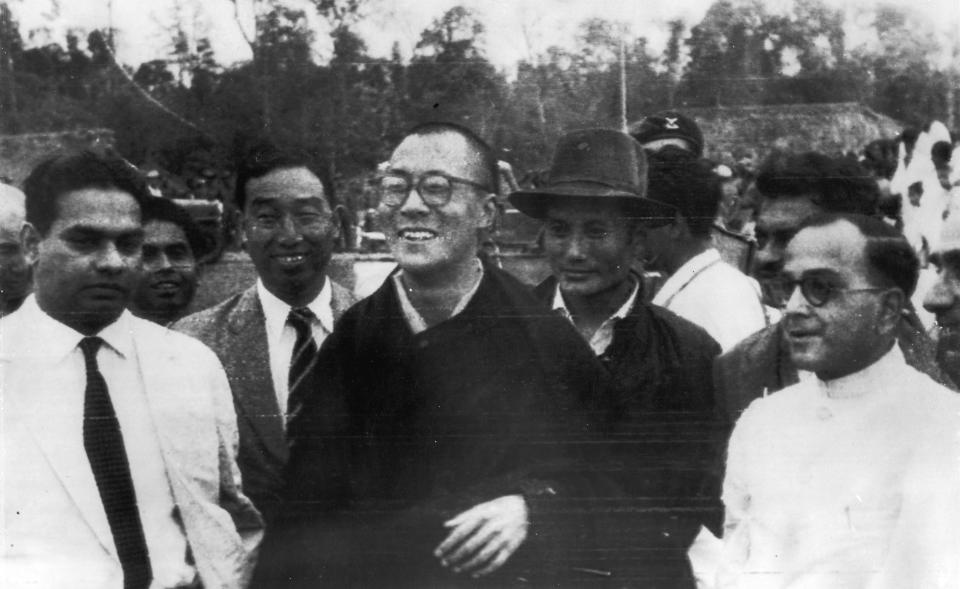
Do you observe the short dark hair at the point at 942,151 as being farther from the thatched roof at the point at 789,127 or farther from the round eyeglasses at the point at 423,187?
the round eyeglasses at the point at 423,187

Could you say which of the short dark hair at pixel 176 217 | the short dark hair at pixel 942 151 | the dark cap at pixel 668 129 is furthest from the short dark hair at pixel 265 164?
the short dark hair at pixel 942 151

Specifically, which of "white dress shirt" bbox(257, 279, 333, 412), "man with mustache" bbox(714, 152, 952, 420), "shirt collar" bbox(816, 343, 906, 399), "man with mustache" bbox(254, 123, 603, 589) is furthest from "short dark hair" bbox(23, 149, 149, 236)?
"shirt collar" bbox(816, 343, 906, 399)

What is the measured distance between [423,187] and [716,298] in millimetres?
824

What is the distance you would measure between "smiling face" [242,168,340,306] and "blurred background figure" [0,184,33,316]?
608 mm

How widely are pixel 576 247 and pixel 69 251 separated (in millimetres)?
1332

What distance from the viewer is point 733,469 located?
3189 millimetres

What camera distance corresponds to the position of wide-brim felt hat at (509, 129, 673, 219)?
3107 millimetres

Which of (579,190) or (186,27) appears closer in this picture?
(579,190)

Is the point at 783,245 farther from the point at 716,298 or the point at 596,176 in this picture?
the point at 596,176

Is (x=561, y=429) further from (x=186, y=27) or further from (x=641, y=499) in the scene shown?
(x=186, y=27)

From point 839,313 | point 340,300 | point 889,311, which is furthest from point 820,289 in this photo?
point 340,300

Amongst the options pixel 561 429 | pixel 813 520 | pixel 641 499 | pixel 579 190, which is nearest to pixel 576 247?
pixel 579 190

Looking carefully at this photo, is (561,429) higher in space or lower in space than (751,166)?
lower

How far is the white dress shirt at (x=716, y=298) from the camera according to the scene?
3158mm
